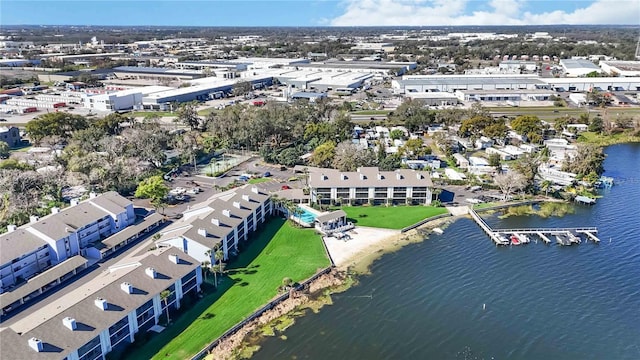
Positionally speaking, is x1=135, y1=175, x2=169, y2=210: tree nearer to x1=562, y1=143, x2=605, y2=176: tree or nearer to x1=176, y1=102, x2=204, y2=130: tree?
x1=176, y1=102, x2=204, y2=130: tree

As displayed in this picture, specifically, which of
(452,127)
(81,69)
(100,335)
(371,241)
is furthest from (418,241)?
(81,69)

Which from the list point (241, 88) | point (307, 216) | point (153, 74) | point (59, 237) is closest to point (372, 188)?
point (307, 216)

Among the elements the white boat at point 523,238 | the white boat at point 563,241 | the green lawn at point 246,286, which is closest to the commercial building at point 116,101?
the green lawn at point 246,286

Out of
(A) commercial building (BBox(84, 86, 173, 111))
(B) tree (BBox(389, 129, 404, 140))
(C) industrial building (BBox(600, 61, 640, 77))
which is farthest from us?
(C) industrial building (BBox(600, 61, 640, 77))

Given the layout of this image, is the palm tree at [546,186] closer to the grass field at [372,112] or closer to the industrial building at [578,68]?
the grass field at [372,112]

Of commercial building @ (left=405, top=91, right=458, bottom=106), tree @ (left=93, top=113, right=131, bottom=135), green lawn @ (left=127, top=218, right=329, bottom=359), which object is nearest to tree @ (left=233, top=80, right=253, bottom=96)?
commercial building @ (left=405, top=91, right=458, bottom=106)
